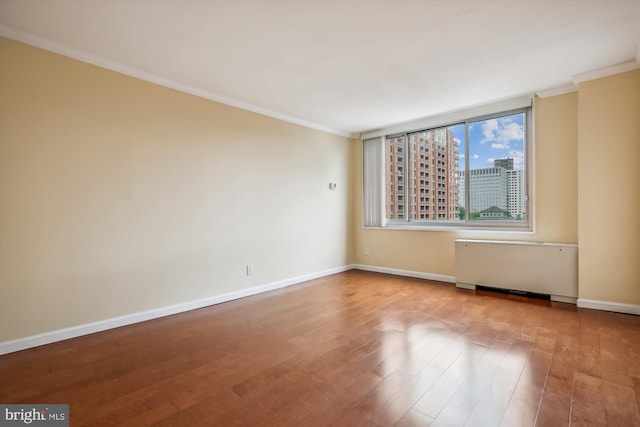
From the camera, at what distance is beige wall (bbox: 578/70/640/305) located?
314cm

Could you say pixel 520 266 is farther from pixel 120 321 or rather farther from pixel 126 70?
pixel 126 70

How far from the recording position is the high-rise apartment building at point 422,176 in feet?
16.0

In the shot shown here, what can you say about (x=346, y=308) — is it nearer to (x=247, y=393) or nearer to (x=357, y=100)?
(x=247, y=393)

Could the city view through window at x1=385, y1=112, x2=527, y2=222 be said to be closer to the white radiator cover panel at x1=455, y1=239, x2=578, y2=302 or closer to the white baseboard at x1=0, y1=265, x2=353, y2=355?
the white radiator cover panel at x1=455, y1=239, x2=578, y2=302

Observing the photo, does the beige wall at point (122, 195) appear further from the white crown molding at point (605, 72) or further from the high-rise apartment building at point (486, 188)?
the white crown molding at point (605, 72)

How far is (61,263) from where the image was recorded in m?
2.71

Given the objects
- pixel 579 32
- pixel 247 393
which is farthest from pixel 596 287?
pixel 247 393

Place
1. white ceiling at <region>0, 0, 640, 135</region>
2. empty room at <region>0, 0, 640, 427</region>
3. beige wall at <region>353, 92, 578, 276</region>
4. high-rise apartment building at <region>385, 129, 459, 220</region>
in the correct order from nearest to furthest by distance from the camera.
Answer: empty room at <region>0, 0, 640, 427</region> < white ceiling at <region>0, 0, 640, 135</region> < beige wall at <region>353, 92, 578, 276</region> < high-rise apartment building at <region>385, 129, 459, 220</region>

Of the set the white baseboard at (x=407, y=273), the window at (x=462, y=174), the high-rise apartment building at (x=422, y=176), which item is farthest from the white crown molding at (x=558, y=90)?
the white baseboard at (x=407, y=273)

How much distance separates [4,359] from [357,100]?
4285 millimetres

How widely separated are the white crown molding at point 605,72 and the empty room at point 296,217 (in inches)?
0.7

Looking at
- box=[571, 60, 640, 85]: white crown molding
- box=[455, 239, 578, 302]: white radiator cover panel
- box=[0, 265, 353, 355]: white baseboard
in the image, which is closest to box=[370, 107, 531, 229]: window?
box=[455, 239, 578, 302]: white radiator cover panel

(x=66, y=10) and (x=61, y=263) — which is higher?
(x=66, y=10)

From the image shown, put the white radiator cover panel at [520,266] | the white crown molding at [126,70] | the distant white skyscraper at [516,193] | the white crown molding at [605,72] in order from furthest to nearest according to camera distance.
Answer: the distant white skyscraper at [516,193] < the white radiator cover panel at [520,266] < the white crown molding at [605,72] < the white crown molding at [126,70]
